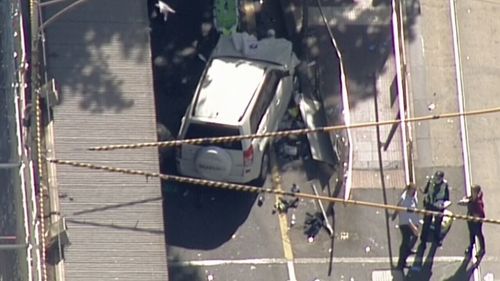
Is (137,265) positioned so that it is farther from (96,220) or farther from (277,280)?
(277,280)

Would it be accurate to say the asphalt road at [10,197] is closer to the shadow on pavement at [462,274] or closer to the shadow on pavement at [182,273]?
the shadow on pavement at [182,273]

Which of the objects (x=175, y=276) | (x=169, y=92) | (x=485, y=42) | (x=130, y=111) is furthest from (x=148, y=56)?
(x=485, y=42)

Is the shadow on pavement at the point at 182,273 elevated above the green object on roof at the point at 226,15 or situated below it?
below

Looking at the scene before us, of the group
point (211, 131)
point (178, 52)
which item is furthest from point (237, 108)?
point (178, 52)

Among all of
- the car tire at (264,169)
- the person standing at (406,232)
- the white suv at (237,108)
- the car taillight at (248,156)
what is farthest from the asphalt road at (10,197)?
the person standing at (406,232)

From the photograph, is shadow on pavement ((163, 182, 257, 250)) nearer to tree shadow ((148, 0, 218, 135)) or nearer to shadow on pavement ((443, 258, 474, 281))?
tree shadow ((148, 0, 218, 135))

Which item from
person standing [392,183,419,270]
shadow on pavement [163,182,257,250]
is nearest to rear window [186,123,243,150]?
shadow on pavement [163,182,257,250]
